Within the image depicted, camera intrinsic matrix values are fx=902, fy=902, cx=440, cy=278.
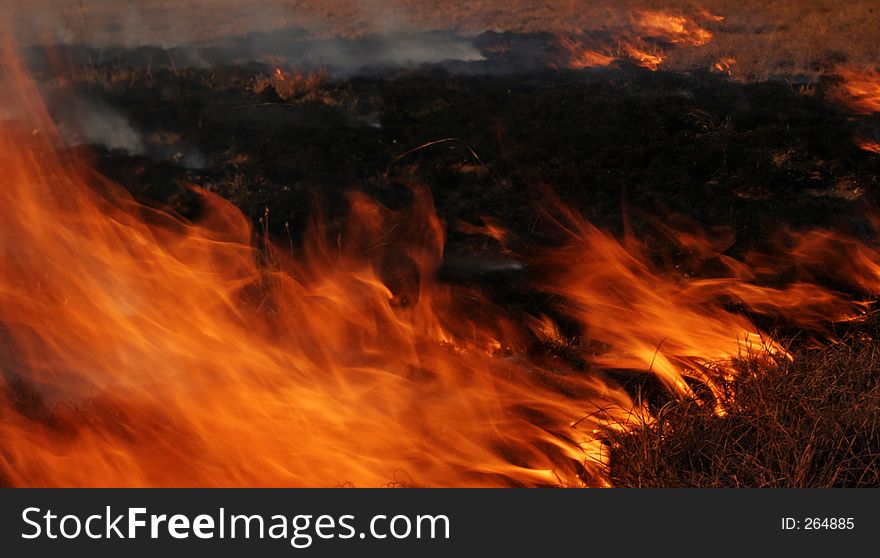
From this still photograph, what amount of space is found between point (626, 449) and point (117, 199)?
5.29m

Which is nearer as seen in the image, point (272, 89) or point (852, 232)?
point (852, 232)

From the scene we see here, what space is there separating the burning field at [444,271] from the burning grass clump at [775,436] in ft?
0.05

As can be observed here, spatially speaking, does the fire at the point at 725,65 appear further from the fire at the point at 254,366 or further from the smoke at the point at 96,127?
the smoke at the point at 96,127

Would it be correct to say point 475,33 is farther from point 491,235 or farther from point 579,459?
point 579,459

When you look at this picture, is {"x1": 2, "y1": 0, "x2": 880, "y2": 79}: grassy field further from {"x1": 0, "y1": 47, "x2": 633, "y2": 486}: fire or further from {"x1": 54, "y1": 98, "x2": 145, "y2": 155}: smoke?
{"x1": 0, "y1": 47, "x2": 633, "y2": 486}: fire

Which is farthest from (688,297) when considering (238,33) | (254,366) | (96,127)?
(238,33)

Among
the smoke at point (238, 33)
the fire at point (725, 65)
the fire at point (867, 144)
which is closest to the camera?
the fire at point (867, 144)

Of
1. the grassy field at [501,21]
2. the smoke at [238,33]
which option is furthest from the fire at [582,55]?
the smoke at [238,33]

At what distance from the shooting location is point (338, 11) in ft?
53.0

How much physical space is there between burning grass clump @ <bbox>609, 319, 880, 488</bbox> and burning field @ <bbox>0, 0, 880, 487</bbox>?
0.02 m

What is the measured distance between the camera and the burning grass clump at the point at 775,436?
3.29 m

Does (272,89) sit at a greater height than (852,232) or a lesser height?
greater

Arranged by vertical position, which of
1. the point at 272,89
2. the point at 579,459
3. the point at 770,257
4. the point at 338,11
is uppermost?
the point at 338,11

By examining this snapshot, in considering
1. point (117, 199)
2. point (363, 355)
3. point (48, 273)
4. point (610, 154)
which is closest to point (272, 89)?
point (117, 199)
